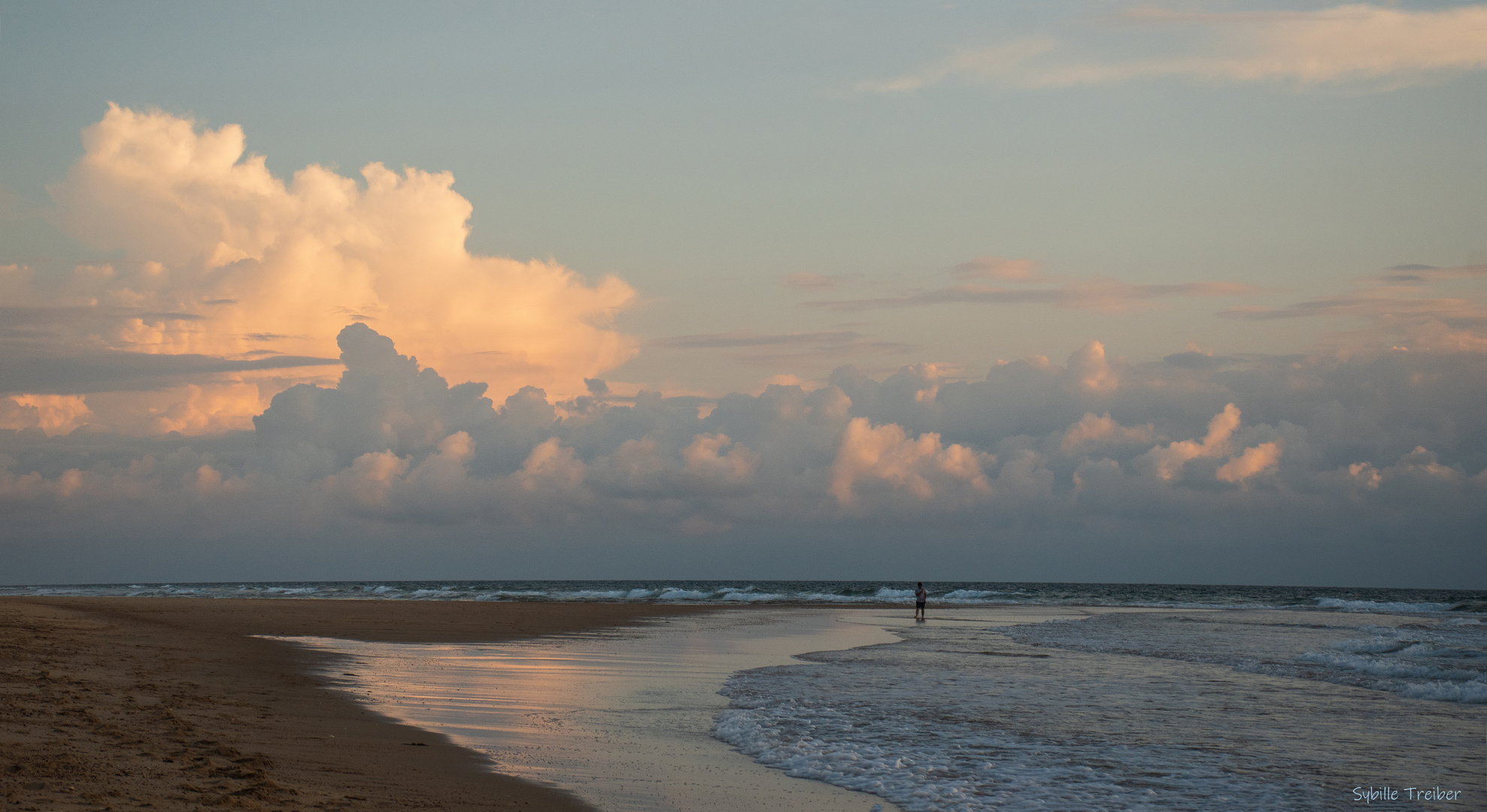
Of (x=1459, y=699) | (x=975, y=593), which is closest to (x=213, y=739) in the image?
(x=1459, y=699)

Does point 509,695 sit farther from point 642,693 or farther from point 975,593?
point 975,593

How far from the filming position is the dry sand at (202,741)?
7.77 m

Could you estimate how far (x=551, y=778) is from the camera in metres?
9.71

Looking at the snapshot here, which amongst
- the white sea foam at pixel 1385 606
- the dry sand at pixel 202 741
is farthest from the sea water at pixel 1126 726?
the white sea foam at pixel 1385 606

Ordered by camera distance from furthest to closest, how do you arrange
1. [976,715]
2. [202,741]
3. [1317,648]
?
[1317,648] < [976,715] < [202,741]

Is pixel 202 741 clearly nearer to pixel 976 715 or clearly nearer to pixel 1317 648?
pixel 976 715

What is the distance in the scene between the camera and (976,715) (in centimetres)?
1451

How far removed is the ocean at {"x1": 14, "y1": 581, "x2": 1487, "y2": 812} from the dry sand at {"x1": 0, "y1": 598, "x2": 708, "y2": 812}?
0.81m

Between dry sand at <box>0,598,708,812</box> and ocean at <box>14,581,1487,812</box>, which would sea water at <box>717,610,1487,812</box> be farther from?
dry sand at <box>0,598,708,812</box>

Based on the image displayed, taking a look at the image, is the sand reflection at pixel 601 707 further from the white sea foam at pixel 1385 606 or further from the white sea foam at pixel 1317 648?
the white sea foam at pixel 1385 606

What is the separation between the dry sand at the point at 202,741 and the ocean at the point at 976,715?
81cm

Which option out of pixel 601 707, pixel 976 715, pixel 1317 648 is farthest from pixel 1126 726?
pixel 1317 648

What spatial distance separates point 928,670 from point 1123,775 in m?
10.4

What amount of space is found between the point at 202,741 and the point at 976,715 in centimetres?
1048
